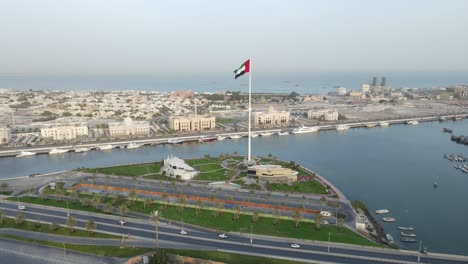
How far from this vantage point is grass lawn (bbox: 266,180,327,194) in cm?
2387

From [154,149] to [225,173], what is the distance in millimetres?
14550

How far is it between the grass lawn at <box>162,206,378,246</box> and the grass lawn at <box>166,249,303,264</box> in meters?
2.38

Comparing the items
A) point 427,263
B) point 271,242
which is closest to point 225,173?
point 271,242

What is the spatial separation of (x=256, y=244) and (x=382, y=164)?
67.4ft

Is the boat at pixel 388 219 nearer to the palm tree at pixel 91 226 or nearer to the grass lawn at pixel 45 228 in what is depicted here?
the grass lawn at pixel 45 228

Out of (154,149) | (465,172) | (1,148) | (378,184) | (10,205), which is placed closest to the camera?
(10,205)

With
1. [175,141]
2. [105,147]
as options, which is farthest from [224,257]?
[175,141]

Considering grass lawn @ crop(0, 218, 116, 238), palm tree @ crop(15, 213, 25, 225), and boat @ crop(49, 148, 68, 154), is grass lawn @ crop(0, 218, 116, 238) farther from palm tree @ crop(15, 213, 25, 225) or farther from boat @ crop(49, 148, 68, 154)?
boat @ crop(49, 148, 68, 154)

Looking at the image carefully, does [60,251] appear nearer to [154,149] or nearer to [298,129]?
[154,149]

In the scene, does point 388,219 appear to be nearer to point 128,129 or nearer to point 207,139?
point 207,139

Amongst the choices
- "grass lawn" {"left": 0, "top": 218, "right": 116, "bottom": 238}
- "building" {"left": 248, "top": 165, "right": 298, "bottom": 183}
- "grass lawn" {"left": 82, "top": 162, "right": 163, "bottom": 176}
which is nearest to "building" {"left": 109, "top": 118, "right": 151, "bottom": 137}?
"grass lawn" {"left": 82, "top": 162, "right": 163, "bottom": 176}

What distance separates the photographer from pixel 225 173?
1083 inches

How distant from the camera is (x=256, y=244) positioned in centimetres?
1650

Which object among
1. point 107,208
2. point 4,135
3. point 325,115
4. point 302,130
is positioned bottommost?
point 107,208
